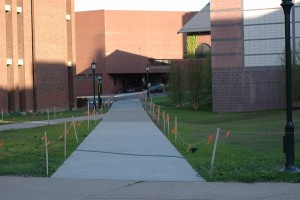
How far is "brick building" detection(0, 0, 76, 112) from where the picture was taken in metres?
40.7

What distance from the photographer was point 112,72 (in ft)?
297

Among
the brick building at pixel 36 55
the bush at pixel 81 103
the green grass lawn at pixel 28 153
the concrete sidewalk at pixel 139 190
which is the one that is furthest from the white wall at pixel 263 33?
the concrete sidewalk at pixel 139 190

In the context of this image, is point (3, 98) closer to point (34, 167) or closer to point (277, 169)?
point (34, 167)

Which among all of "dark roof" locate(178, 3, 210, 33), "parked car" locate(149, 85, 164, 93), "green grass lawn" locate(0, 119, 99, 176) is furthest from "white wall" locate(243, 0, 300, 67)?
"parked car" locate(149, 85, 164, 93)

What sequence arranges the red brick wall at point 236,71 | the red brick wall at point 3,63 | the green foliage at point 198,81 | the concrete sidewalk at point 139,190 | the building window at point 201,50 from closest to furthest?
1. the concrete sidewalk at point 139,190
2. the red brick wall at point 3,63
3. the red brick wall at point 236,71
4. the green foliage at point 198,81
5. the building window at point 201,50

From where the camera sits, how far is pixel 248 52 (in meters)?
40.5

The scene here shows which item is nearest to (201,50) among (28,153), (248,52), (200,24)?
(200,24)

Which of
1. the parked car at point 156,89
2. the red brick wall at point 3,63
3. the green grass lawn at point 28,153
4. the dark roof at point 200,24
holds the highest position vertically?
the dark roof at point 200,24

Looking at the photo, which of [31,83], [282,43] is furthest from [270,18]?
[31,83]

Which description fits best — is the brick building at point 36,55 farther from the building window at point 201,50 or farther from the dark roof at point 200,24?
the building window at point 201,50

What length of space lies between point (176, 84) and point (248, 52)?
9.39 metres

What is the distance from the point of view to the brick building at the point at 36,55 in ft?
133

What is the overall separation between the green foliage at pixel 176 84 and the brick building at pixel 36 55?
31.1ft

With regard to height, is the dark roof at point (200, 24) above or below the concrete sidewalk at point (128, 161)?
above
